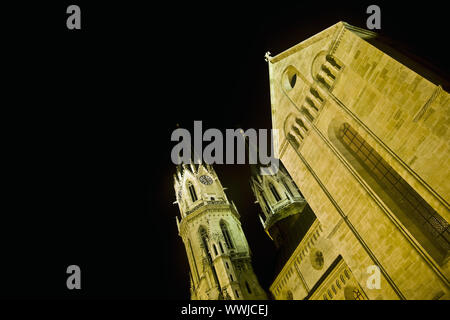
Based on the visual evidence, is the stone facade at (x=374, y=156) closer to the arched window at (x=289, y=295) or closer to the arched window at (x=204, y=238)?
the arched window at (x=289, y=295)

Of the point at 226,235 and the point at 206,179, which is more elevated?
the point at 206,179

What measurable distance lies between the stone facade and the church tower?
21024 mm

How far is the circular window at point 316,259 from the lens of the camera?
64.8 feet

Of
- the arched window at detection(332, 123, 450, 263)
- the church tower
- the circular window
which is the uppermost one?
the church tower

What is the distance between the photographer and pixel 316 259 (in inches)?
794

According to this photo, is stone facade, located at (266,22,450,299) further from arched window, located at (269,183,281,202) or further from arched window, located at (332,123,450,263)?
arched window, located at (269,183,281,202)

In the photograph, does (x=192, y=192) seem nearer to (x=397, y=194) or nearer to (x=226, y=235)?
(x=226, y=235)

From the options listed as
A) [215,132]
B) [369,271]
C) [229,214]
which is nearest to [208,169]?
[229,214]

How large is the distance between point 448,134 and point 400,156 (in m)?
1.39

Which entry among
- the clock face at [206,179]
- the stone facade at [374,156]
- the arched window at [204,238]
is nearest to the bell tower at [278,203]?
the clock face at [206,179]

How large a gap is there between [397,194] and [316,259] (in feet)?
41.3

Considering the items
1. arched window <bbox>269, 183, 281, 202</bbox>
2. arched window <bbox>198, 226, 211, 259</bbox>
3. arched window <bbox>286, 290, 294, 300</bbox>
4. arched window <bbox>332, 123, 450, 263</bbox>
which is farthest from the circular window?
arched window <bbox>269, 183, 281, 202</bbox>

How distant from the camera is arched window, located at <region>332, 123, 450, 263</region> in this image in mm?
7832

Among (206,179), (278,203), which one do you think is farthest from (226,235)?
(206,179)
